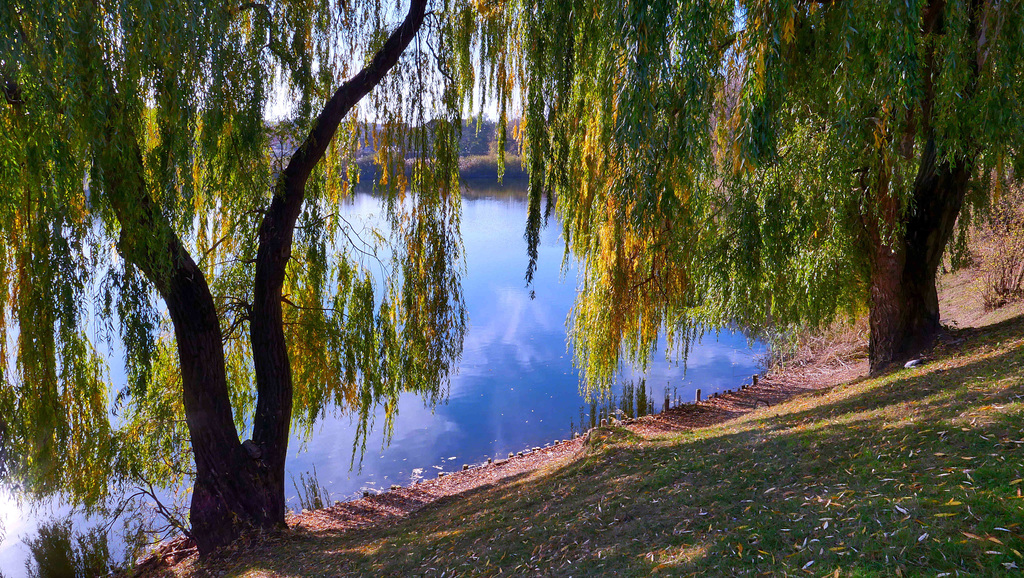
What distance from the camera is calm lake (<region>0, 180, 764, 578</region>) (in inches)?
360

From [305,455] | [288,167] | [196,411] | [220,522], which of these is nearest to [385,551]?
[220,522]

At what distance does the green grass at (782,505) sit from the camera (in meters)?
2.59

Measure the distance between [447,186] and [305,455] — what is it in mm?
5606

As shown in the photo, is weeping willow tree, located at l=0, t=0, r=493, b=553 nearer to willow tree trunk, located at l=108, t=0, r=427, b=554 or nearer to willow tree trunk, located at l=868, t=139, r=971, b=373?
willow tree trunk, located at l=108, t=0, r=427, b=554

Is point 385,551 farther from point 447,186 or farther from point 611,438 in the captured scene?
point 447,186

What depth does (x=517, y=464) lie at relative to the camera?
870 centimetres

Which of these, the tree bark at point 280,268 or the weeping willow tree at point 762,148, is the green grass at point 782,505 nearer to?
the tree bark at point 280,268

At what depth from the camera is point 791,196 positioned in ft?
19.8

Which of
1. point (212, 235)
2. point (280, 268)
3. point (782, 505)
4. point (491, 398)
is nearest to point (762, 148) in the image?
point (782, 505)

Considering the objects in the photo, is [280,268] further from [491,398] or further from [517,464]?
[491,398]

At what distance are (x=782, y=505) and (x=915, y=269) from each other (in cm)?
439

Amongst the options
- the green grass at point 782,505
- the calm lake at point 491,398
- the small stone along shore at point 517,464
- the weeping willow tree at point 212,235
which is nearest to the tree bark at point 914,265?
the green grass at point 782,505

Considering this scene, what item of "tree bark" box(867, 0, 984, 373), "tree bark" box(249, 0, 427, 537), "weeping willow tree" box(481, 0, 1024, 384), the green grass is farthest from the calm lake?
"tree bark" box(867, 0, 984, 373)

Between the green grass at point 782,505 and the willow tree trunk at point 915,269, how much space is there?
550 millimetres
